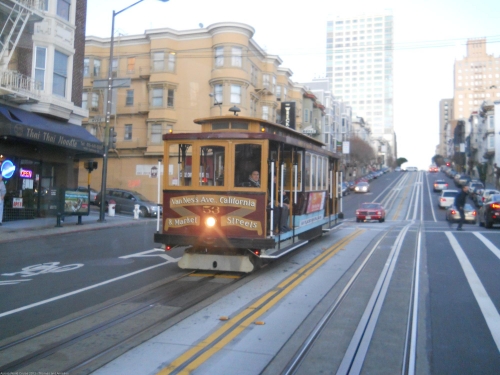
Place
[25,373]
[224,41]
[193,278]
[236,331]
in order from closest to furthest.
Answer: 1. [25,373]
2. [236,331]
3. [193,278]
4. [224,41]

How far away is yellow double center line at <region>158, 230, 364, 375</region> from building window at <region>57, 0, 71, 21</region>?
60.7 ft

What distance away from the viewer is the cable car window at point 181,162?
32.6 feet

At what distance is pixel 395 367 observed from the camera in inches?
206

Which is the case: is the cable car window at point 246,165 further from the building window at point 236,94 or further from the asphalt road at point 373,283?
the building window at point 236,94

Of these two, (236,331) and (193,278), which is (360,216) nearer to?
(193,278)

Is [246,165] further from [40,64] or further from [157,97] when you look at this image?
[157,97]

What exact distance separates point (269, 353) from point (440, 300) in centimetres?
389

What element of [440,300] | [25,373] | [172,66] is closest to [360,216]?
[172,66]

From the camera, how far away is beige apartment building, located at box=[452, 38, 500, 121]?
170 meters

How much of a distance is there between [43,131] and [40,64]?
4.16m

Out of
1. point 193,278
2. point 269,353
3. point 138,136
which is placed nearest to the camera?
point 269,353

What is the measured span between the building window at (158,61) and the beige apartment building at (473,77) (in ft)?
504

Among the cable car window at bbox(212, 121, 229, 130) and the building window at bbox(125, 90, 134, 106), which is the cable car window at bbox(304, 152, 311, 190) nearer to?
the cable car window at bbox(212, 121, 229, 130)

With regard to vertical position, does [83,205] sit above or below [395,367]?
above
